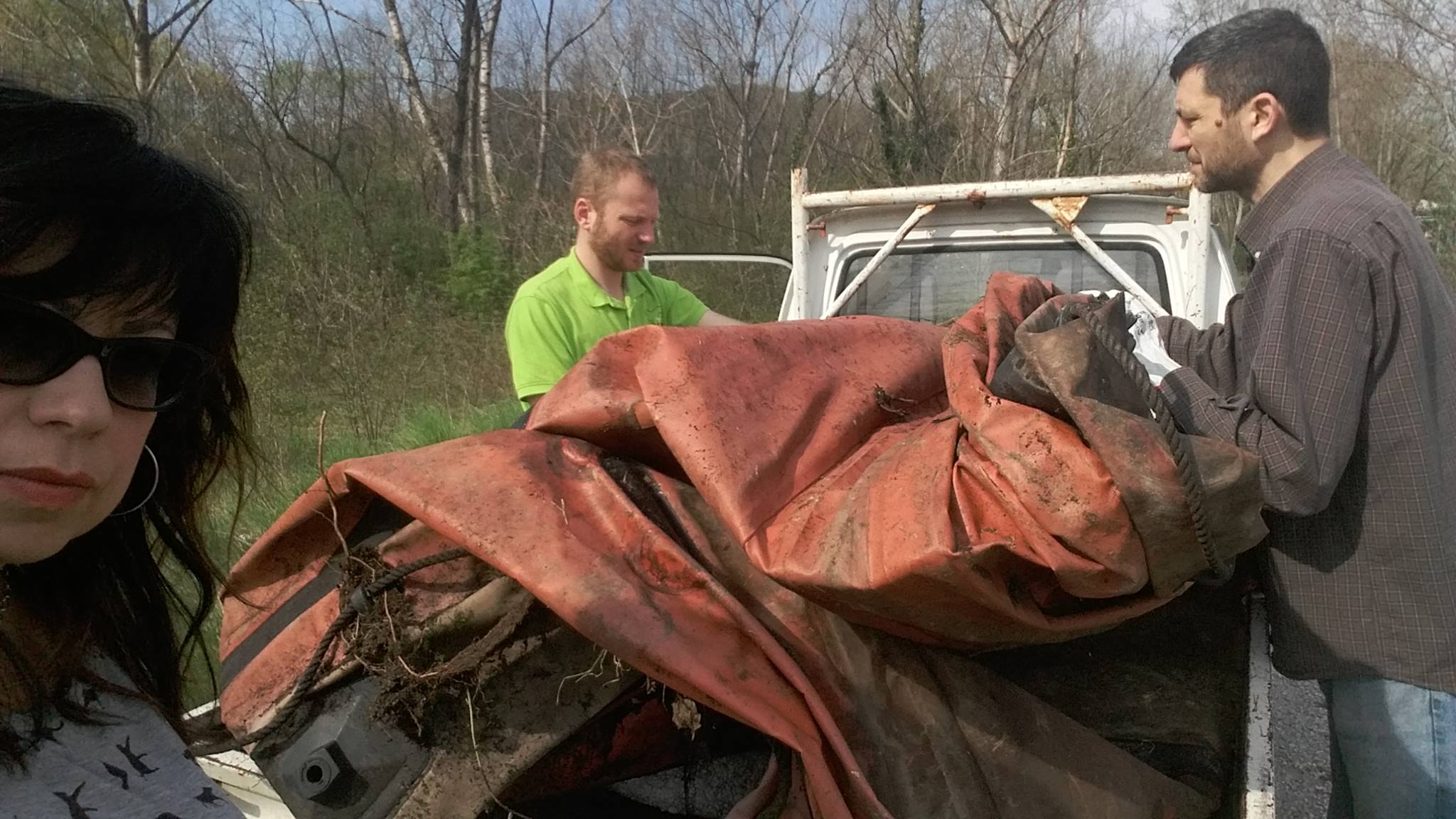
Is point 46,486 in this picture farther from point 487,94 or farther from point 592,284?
point 487,94

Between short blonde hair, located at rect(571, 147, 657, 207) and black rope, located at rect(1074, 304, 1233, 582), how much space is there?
212 centimetres

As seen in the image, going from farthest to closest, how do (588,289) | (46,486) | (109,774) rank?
(588,289) < (109,774) < (46,486)

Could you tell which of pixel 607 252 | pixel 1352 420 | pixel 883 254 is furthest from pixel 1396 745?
pixel 883 254

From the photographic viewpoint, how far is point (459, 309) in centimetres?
1331

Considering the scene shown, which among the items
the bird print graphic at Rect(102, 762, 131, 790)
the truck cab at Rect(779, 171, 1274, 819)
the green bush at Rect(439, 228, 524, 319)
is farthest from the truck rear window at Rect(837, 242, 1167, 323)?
the green bush at Rect(439, 228, 524, 319)

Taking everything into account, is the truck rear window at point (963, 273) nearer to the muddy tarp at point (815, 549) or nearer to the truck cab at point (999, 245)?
the truck cab at point (999, 245)

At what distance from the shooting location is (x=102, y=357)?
39.6 inches

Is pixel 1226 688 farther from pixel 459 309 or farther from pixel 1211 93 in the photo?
pixel 459 309

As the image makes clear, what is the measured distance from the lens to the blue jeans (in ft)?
6.04

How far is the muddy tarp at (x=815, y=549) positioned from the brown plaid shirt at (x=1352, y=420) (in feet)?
1.26

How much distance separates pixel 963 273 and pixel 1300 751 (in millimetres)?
2377

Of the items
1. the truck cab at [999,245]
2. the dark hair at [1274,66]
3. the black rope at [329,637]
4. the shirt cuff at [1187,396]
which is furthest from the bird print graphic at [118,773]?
the dark hair at [1274,66]

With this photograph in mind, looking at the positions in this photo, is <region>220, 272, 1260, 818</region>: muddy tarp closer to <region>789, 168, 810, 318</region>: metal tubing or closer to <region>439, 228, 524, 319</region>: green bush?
<region>789, 168, 810, 318</region>: metal tubing

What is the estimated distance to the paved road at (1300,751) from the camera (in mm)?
3707
